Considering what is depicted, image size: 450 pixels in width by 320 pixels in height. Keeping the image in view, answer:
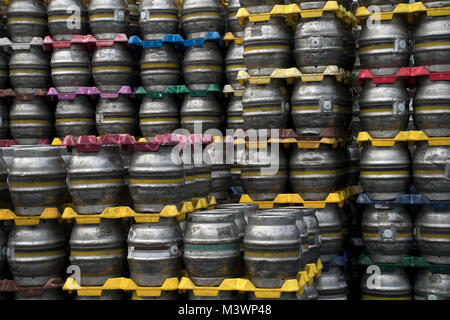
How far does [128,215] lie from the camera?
6.85m

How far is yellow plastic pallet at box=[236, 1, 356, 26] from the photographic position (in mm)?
7840

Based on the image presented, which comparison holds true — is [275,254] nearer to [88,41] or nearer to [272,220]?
[272,220]

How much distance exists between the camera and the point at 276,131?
8055 millimetres

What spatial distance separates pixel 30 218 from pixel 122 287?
1305mm

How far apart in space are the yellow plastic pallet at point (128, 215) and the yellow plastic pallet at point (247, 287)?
2.12 feet

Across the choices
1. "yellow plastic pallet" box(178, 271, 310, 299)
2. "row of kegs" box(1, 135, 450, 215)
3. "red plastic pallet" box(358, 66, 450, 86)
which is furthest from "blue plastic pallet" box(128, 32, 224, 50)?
"yellow plastic pallet" box(178, 271, 310, 299)

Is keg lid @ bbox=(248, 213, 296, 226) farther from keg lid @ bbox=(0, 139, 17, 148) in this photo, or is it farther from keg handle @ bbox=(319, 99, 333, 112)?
keg lid @ bbox=(0, 139, 17, 148)

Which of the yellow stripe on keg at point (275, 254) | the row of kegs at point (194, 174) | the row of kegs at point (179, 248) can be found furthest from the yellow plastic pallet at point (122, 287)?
the yellow stripe on keg at point (275, 254)

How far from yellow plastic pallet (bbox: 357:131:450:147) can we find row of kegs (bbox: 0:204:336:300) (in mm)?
1347

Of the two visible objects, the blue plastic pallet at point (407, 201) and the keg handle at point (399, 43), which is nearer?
the blue plastic pallet at point (407, 201)

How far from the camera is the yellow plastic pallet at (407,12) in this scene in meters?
7.62

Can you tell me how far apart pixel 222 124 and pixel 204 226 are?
136 inches

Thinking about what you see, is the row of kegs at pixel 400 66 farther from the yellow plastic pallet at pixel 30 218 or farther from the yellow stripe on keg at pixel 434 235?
the yellow plastic pallet at pixel 30 218

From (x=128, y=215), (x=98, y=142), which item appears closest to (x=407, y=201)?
(x=128, y=215)
